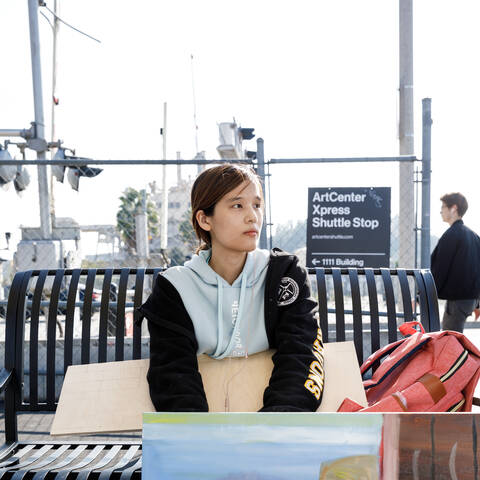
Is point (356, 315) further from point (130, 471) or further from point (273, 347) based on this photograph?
point (130, 471)

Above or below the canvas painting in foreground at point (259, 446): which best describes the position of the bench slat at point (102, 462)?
below

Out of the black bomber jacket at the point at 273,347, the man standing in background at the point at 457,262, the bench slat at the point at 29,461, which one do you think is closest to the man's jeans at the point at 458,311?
the man standing in background at the point at 457,262

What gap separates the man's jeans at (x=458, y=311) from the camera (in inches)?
188

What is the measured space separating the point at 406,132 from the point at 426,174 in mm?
1822

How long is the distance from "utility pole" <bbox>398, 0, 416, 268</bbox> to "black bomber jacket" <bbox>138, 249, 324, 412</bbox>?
3979 mm

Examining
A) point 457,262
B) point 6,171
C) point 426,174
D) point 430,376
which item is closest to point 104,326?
point 430,376

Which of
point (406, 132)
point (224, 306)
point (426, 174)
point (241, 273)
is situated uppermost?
point (406, 132)

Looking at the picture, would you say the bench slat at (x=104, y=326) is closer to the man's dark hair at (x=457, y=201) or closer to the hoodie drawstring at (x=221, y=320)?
the hoodie drawstring at (x=221, y=320)

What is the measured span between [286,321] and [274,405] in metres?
0.32

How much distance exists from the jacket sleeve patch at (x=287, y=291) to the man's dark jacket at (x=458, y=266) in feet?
10.7

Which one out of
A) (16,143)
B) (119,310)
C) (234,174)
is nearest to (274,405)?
(234,174)

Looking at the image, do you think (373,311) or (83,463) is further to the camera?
(373,311)

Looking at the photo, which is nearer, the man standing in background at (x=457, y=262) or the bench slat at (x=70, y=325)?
the bench slat at (x=70, y=325)

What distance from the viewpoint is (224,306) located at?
6.23ft
